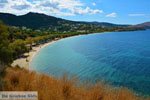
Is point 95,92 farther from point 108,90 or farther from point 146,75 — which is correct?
point 146,75

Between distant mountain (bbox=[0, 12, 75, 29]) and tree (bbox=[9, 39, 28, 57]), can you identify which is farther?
distant mountain (bbox=[0, 12, 75, 29])

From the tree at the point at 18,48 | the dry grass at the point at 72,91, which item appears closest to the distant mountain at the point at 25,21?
the tree at the point at 18,48

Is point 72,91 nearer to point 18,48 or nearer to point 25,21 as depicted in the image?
point 18,48

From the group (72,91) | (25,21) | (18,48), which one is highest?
(25,21)

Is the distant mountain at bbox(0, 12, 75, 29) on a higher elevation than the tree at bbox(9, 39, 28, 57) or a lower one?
higher

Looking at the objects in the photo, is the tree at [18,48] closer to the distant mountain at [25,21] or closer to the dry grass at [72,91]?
the dry grass at [72,91]

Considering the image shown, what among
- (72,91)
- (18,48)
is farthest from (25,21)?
(72,91)

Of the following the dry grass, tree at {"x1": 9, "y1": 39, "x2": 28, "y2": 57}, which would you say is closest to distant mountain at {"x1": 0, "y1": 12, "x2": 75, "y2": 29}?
tree at {"x1": 9, "y1": 39, "x2": 28, "y2": 57}

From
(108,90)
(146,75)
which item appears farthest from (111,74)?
(108,90)

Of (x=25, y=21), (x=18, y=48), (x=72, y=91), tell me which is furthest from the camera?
(x=25, y=21)

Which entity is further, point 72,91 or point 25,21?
point 25,21

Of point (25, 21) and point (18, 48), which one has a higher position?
point (25, 21)

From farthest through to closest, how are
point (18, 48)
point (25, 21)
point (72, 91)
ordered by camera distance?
point (25, 21)
point (18, 48)
point (72, 91)

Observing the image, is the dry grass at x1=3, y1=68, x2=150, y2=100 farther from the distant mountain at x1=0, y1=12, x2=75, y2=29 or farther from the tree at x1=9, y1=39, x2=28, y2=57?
the distant mountain at x1=0, y1=12, x2=75, y2=29
